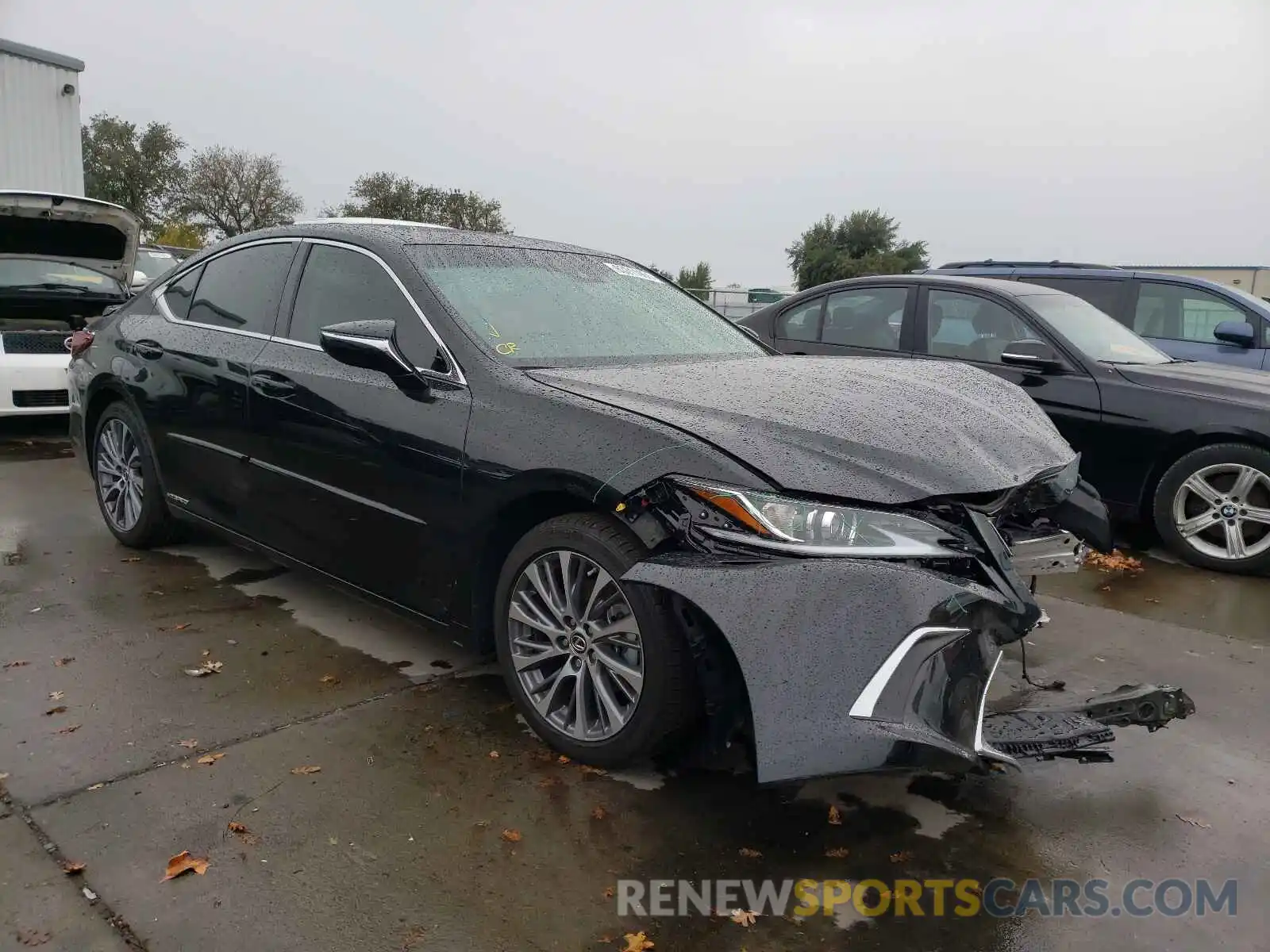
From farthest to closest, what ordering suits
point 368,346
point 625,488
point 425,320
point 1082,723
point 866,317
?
point 866,317
point 425,320
point 368,346
point 625,488
point 1082,723

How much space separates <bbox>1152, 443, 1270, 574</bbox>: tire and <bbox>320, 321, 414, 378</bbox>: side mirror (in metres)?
4.30

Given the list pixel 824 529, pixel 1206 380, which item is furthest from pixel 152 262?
pixel 824 529

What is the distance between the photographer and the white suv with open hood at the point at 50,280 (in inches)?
291

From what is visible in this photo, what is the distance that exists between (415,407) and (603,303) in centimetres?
95

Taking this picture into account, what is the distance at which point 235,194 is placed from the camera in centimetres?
4644

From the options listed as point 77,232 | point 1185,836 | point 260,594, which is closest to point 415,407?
point 260,594

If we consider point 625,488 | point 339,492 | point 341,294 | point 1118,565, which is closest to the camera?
point 625,488

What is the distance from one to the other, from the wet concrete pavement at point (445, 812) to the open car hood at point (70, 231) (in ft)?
14.7

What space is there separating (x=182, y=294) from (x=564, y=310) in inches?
86.1

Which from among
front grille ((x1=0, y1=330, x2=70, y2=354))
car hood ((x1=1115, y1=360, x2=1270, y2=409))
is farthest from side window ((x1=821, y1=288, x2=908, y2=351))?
front grille ((x1=0, y1=330, x2=70, y2=354))

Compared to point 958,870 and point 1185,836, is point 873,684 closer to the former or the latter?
point 958,870

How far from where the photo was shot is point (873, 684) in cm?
227

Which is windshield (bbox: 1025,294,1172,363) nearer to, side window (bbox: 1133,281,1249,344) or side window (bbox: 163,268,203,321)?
side window (bbox: 1133,281,1249,344)

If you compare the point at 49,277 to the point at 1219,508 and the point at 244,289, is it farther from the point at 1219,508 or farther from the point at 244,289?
the point at 1219,508
